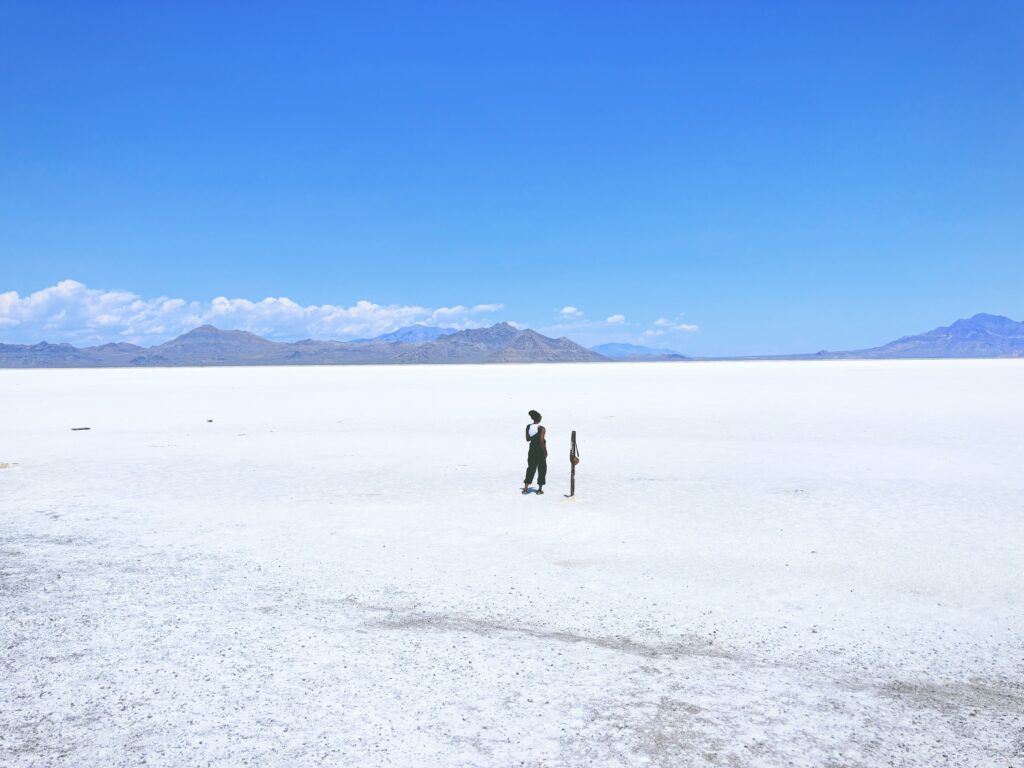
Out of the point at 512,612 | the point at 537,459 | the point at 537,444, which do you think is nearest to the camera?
the point at 512,612

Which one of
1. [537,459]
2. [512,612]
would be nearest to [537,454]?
[537,459]

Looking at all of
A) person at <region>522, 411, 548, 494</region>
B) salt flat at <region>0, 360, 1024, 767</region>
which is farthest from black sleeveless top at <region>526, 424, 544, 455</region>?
salt flat at <region>0, 360, 1024, 767</region>

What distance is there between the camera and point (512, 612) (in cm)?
700

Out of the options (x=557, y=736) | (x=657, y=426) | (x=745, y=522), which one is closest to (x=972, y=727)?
(x=557, y=736)

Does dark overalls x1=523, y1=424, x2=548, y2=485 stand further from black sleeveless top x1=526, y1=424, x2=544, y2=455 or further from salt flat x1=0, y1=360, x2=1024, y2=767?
salt flat x1=0, y1=360, x2=1024, y2=767

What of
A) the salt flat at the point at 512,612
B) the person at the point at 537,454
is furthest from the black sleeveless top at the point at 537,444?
the salt flat at the point at 512,612

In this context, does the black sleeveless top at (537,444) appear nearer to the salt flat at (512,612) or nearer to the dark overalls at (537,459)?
the dark overalls at (537,459)

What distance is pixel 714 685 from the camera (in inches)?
213

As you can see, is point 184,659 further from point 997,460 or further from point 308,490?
point 997,460

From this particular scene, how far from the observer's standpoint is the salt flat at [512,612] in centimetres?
468

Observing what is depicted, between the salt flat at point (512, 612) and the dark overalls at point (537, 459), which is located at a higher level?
the dark overalls at point (537, 459)

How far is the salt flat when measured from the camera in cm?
468

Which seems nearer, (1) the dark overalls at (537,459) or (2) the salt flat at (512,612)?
(2) the salt flat at (512,612)

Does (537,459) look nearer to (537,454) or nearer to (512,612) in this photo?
(537,454)
